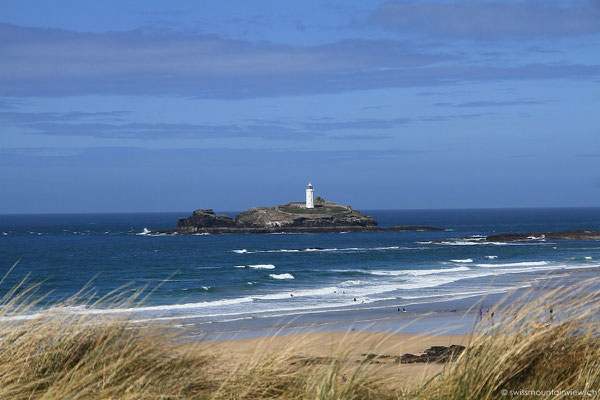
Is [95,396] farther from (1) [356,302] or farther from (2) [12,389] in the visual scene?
(1) [356,302]

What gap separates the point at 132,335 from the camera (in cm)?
512

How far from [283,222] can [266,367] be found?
119084 mm

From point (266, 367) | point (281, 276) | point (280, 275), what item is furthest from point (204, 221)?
point (266, 367)

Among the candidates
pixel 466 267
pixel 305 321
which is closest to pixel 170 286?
pixel 305 321

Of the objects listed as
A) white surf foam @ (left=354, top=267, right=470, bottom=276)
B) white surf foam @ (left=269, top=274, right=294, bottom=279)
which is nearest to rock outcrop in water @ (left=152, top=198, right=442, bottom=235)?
white surf foam @ (left=354, top=267, right=470, bottom=276)

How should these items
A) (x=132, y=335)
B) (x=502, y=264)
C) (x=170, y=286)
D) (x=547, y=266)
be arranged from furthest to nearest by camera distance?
(x=502, y=264), (x=547, y=266), (x=170, y=286), (x=132, y=335)

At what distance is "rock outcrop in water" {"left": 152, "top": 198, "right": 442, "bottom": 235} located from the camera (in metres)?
120

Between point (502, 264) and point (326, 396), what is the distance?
4824 centimetres

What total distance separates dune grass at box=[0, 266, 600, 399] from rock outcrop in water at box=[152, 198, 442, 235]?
369 feet

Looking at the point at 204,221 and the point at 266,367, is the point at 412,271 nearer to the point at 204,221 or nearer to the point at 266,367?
the point at 266,367

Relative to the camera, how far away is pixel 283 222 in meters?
124

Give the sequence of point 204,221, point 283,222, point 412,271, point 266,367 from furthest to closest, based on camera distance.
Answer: point 283,222 → point 204,221 → point 412,271 → point 266,367

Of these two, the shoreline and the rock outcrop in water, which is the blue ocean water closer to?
the shoreline

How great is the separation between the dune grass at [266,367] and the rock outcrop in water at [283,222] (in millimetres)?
112442
